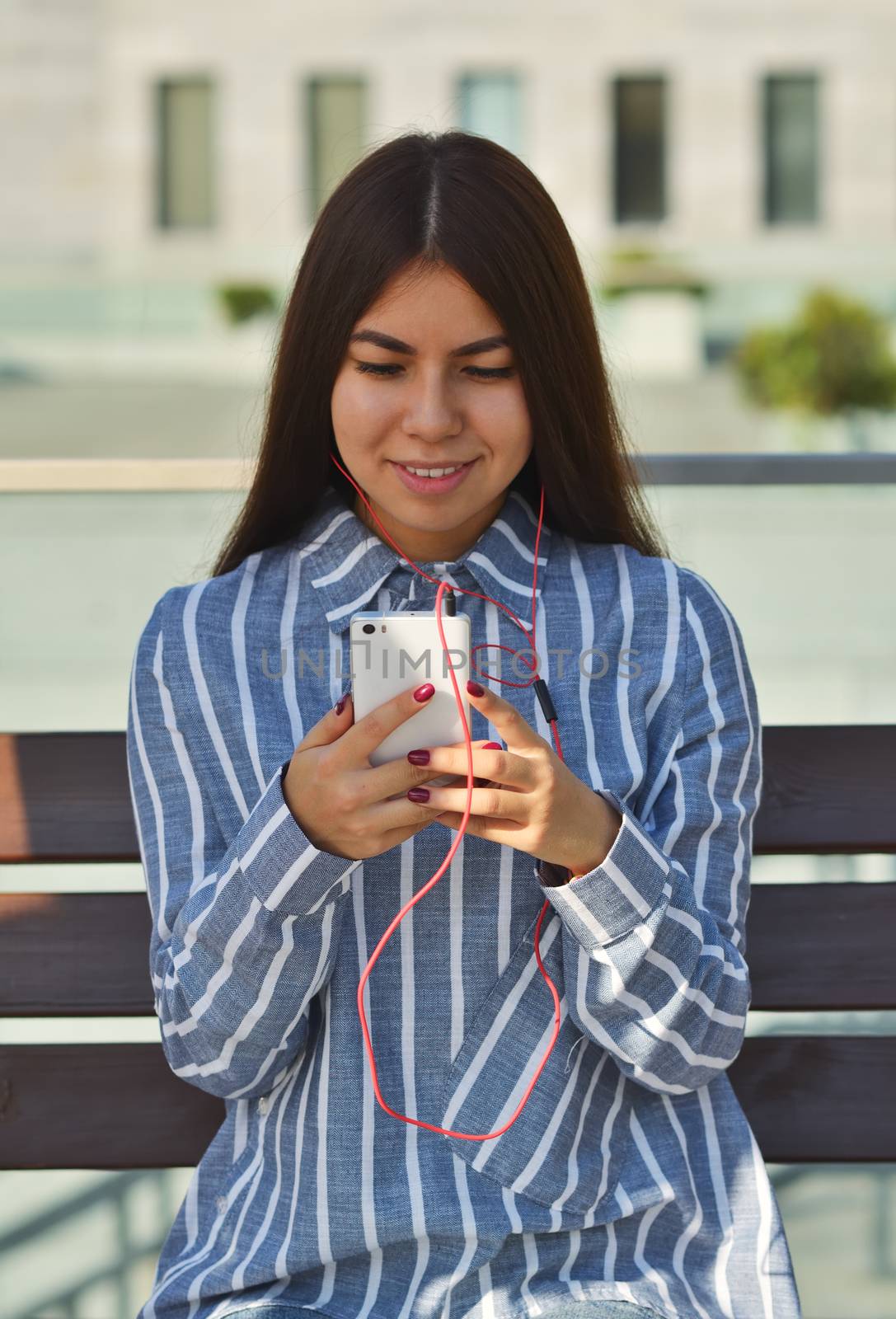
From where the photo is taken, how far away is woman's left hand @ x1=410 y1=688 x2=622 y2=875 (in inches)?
58.7

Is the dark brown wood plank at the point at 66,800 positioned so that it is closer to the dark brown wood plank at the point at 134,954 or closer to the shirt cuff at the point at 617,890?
the dark brown wood plank at the point at 134,954

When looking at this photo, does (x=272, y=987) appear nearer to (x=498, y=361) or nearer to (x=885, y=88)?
(x=498, y=361)

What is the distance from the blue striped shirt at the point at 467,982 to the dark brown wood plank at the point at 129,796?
14.5 inches

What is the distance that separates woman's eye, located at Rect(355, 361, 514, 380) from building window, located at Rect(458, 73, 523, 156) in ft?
78.3

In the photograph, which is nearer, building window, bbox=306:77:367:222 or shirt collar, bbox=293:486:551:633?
shirt collar, bbox=293:486:551:633

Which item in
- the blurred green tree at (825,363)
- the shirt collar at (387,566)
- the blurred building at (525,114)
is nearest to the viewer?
the shirt collar at (387,566)

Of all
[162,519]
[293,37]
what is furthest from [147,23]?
[162,519]

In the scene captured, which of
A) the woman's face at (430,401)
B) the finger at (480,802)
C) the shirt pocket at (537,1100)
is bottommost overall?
the shirt pocket at (537,1100)

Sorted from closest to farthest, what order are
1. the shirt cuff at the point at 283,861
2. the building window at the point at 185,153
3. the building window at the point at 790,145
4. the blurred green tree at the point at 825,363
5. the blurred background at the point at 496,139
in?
the shirt cuff at the point at 283,861, the blurred green tree at the point at 825,363, the blurred background at the point at 496,139, the building window at the point at 790,145, the building window at the point at 185,153

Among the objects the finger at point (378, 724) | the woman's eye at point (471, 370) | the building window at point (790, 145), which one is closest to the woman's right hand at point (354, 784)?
the finger at point (378, 724)

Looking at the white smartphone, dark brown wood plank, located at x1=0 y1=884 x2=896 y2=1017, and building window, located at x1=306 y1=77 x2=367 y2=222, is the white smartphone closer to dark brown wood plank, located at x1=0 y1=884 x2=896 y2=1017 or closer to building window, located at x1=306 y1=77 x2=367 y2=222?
dark brown wood plank, located at x1=0 y1=884 x2=896 y2=1017

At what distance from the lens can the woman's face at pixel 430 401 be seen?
1738 mm

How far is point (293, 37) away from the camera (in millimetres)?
24891

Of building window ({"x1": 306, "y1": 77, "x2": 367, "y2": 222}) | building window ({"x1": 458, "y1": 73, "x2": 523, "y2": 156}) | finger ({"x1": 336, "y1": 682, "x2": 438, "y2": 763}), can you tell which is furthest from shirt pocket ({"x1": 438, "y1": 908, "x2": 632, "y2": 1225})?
building window ({"x1": 306, "y1": 77, "x2": 367, "y2": 222})
